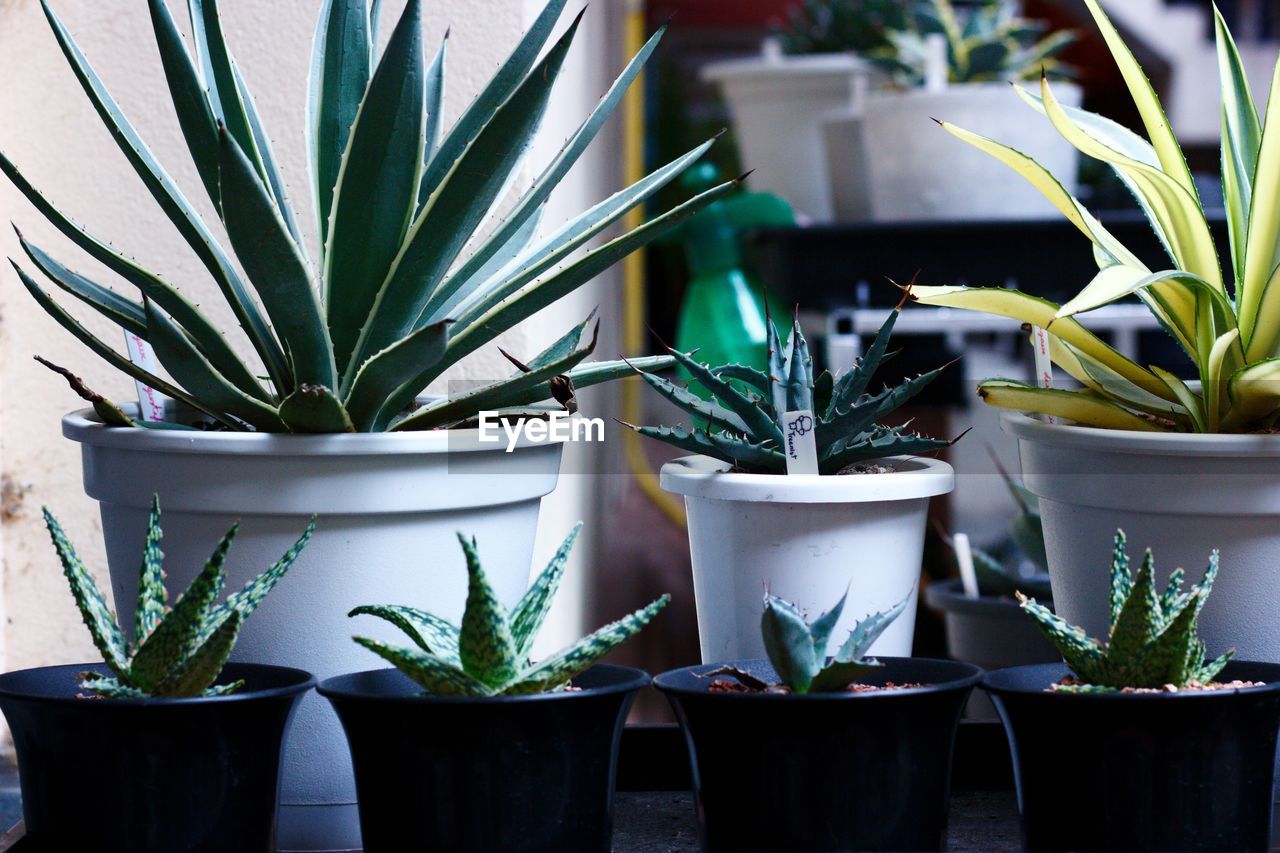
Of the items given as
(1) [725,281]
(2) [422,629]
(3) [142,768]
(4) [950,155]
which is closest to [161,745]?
(3) [142,768]

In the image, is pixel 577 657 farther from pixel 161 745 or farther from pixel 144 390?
pixel 144 390

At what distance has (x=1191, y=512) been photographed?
2.44 feet

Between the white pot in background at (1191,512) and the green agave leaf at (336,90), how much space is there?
0.48 metres

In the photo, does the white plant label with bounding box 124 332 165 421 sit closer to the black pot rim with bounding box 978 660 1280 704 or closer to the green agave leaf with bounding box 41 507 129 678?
the green agave leaf with bounding box 41 507 129 678

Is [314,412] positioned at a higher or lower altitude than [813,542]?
higher

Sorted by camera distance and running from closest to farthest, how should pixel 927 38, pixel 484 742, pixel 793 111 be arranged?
pixel 484 742 < pixel 927 38 < pixel 793 111

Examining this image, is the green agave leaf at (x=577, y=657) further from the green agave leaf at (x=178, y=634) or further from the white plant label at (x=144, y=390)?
the white plant label at (x=144, y=390)

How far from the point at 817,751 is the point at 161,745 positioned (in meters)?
0.32

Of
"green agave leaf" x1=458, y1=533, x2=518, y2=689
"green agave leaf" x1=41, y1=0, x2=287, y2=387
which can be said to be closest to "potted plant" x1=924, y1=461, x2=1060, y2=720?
"green agave leaf" x1=458, y1=533, x2=518, y2=689

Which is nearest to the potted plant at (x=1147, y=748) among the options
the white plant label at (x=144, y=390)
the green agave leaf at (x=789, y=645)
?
the green agave leaf at (x=789, y=645)

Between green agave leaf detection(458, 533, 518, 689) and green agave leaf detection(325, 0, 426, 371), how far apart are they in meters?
0.22

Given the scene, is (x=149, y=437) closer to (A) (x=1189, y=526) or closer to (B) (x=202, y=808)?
(B) (x=202, y=808)

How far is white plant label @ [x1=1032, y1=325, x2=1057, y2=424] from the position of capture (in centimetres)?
86

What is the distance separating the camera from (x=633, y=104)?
252 centimetres
